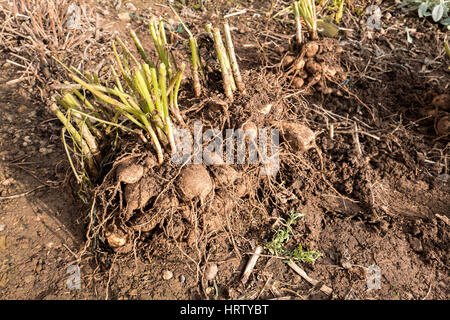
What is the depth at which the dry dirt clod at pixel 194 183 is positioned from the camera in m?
1.44

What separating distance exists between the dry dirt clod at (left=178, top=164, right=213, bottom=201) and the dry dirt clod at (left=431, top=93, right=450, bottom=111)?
1477 mm

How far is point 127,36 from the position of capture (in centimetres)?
241

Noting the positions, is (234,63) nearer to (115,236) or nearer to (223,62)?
(223,62)

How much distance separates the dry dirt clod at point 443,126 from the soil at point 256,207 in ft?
0.12

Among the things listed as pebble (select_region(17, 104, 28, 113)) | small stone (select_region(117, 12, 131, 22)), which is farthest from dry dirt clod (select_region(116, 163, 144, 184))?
small stone (select_region(117, 12, 131, 22))

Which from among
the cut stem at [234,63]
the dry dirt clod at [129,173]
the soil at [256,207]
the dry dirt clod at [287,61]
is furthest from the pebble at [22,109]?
the dry dirt clod at [287,61]

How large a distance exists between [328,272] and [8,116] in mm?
1866

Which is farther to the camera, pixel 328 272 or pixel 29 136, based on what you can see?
pixel 29 136

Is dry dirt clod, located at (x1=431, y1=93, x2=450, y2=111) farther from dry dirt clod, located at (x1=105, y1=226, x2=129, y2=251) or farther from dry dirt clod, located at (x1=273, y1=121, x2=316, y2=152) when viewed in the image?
dry dirt clod, located at (x1=105, y1=226, x2=129, y2=251)

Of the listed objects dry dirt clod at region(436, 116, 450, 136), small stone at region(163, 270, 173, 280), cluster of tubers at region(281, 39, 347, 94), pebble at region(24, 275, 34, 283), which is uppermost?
cluster of tubers at region(281, 39, 347, 94)

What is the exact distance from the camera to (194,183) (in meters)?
1.44

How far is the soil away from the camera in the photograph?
1.45 m

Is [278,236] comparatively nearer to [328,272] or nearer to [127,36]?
[328,272]

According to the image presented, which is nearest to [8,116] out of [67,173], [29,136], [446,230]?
[29,136]
